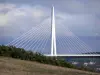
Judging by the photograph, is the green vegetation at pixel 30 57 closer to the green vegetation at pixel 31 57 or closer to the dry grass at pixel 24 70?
the green vegetation at pixel 31 57

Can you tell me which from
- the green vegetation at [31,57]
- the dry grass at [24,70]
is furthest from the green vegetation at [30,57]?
the dry grass at [24,70]

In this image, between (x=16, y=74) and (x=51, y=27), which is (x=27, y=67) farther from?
(x=51, y=27)

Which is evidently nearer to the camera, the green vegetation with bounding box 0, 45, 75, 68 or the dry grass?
the dry grass

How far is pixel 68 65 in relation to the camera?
14.3 metres

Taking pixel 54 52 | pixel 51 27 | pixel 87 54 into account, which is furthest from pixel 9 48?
pixel 87 54

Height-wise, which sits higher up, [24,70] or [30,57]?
[30,57]

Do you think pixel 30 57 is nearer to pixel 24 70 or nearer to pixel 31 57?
pixel 31 57

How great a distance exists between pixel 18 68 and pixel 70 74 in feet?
4.86

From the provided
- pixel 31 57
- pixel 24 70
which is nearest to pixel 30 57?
pixel 31 57

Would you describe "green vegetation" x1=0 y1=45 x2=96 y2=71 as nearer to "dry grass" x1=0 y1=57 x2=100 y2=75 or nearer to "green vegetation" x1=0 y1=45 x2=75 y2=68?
"green vegetation" x1=0 y1=45 x2=75 y2=68

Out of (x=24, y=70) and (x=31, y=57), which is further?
(x=31, y=57)

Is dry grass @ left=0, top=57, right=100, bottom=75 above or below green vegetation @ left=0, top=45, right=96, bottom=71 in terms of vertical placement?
below

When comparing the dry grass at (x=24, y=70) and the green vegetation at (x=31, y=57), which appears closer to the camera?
the dry grass at (x=24, y=70)

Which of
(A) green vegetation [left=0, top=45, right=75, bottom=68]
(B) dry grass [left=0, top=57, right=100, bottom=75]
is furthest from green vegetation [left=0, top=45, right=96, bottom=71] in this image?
(B) dry grass [left=0, top=57, right=100, bottom=75]
